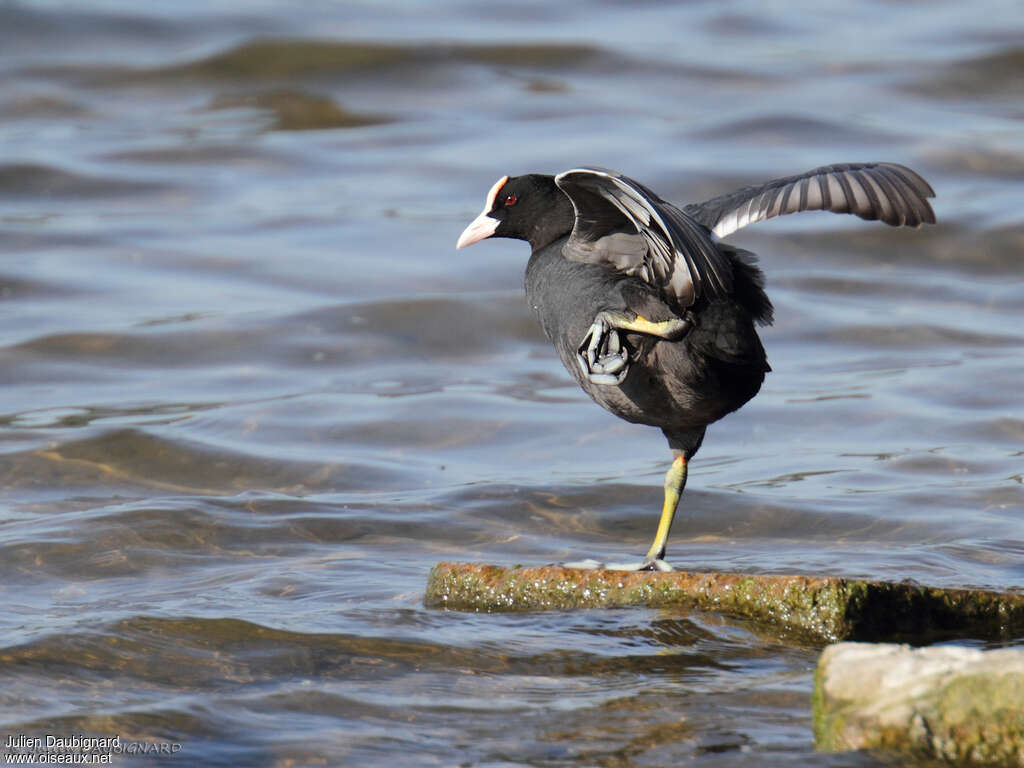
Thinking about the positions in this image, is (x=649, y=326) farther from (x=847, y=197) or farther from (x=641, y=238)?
(x=847, y=197)

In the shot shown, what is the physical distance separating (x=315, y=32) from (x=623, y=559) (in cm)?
1180

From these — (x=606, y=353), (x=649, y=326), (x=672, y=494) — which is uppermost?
(x=649, y=326)

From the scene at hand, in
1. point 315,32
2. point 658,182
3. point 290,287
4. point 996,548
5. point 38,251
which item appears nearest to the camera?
point 996,548

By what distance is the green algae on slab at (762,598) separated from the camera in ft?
14.5

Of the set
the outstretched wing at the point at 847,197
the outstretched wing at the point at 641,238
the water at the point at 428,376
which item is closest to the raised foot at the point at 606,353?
the outstretched wing at the point at 641,238

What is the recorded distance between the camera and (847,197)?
181 inches

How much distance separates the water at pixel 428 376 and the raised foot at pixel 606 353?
0.75 metres

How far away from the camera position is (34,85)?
15.2m

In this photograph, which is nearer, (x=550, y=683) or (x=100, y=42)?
(x=550, y=683)

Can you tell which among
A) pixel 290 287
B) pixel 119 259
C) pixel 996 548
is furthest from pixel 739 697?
pixel 119 259

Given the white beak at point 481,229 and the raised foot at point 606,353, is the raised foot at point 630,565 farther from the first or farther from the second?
the white beak at point 481,229

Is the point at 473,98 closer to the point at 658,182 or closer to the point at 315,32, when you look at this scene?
the point at 315,32

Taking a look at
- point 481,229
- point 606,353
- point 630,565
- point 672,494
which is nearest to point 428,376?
point 481,229

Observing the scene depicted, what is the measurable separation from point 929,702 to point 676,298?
1.66 metres
